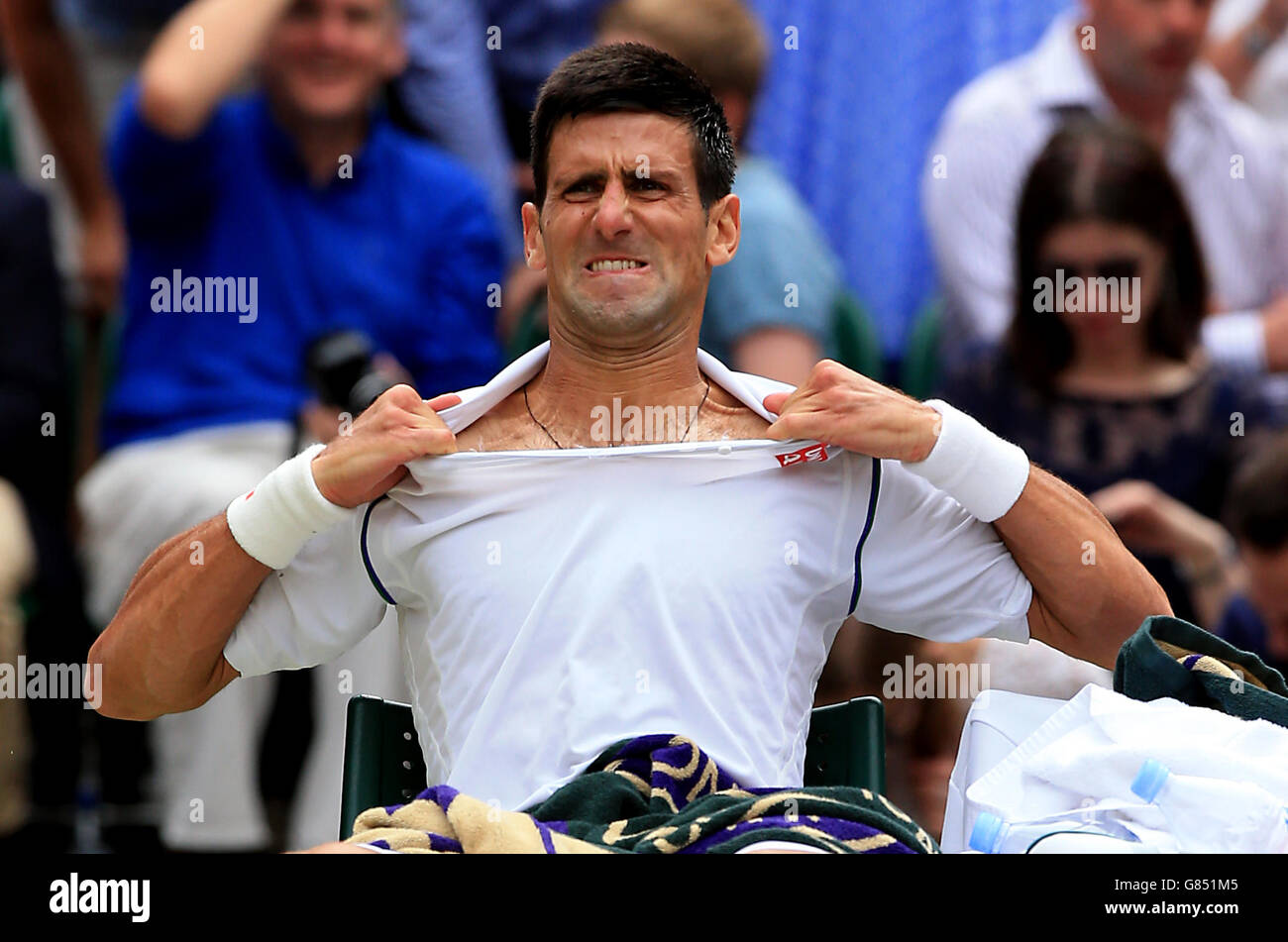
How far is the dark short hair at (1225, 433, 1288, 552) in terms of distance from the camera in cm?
462

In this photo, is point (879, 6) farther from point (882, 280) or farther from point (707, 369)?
point (707, 369)

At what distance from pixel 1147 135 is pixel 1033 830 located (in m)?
2.80

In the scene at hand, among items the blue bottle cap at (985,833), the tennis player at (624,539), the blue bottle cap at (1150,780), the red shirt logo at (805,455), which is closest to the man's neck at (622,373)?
the tennis player at (624,539)

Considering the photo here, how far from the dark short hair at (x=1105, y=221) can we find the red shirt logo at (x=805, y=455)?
1867 millimetres

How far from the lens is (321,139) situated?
16.3ft

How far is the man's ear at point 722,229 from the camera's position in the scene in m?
3.16

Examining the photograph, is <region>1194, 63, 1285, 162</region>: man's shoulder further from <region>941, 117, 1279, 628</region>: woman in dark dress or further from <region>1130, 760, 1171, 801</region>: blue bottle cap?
<region>1130, 760, 1171, 801</region>: blue bottle cap

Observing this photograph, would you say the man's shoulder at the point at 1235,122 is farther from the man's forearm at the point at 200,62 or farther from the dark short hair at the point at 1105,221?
the man's forearm at the point at 200,62

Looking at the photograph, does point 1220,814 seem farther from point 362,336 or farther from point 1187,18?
point 1187,18

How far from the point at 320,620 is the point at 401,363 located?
6.09 feet

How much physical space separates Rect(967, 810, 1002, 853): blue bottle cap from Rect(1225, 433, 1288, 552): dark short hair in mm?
2030

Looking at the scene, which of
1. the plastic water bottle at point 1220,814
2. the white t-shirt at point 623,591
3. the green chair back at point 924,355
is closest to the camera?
the plastic water bottle at point 1220,814

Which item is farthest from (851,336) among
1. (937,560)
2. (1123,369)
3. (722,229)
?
(937,560)

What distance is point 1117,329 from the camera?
15.6 ft
